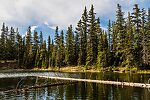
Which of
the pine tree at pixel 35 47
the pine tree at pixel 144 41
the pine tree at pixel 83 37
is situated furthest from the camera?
the pine tree at pixel 35 47

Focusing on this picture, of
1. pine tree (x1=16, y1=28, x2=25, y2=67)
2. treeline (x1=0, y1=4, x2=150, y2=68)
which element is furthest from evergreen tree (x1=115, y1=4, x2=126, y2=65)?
pine tree (x1=16, y1=28, x2=25, y2=67)

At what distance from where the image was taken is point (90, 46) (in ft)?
340

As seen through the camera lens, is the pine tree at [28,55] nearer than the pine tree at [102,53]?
No

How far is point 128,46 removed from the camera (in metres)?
88.9

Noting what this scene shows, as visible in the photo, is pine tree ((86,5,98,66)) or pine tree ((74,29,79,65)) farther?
pine tree ((74,29,79,65))

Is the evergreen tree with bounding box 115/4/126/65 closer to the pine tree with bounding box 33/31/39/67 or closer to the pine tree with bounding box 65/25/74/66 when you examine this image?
the pine tree with bounding box 65/25/74/66

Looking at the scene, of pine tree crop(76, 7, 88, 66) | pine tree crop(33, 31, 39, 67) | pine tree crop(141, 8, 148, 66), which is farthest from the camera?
pine tree crop(33, 31, 39, 67)

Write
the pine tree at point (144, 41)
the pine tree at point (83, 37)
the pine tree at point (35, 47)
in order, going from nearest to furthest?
1. the pine tree at point (144, 41)
2. the pine tree at point (83, 37)
3. the pine tree at point (35, 47)

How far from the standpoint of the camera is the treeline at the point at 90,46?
3524 inches

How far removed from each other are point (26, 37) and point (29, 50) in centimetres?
1172

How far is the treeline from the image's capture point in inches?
3524

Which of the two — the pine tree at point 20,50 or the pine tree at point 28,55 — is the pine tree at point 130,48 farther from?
Answer: the pine tree at point 20,50

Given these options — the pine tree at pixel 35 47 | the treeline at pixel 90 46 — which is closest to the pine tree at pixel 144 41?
the treeline at pixel 90 46

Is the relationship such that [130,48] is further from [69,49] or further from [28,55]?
[28,55]
